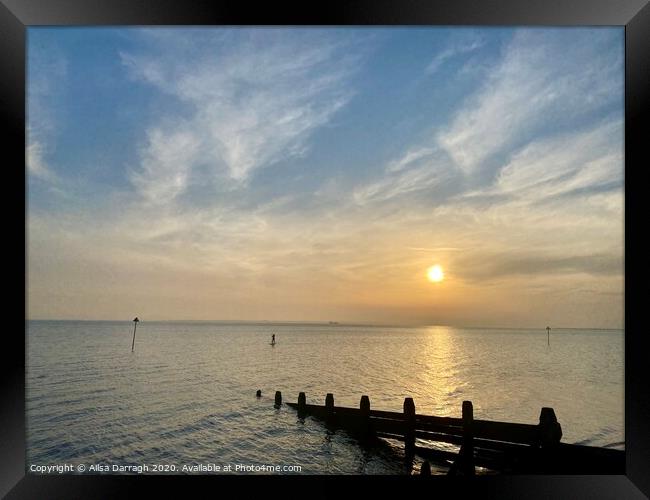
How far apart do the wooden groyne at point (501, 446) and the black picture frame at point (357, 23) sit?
1887 mm

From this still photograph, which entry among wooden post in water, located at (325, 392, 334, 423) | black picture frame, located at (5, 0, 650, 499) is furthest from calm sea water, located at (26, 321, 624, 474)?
black picture frame, located at (5, 0, 650, 499)

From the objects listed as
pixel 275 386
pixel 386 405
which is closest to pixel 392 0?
pixel 386 405

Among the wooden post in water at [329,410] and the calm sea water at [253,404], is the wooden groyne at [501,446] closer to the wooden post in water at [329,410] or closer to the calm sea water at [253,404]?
the calm sea water at [253,404]

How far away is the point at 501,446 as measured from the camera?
18.7ft

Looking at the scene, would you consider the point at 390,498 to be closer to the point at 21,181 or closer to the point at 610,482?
the point at 610,482

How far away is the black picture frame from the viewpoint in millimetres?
3332

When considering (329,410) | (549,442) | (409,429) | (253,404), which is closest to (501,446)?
(549,442)

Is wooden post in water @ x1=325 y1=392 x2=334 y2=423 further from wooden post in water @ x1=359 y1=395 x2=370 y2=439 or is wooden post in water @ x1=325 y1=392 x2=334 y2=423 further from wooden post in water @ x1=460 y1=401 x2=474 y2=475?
wooden post in water @ x1=460 y1=401 x2=474 y2=475

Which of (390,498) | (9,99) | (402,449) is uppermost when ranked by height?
(9,99)

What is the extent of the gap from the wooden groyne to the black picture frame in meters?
1.89

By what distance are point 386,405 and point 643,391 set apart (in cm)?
1146

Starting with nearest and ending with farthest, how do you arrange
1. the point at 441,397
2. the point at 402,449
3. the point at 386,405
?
1. the point at 402,449
2. the point at 386,405
3. the point at 441,397

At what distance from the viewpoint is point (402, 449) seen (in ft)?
23.2

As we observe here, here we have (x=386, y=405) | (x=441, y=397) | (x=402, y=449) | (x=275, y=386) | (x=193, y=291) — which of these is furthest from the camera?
(x=193, y=291)
